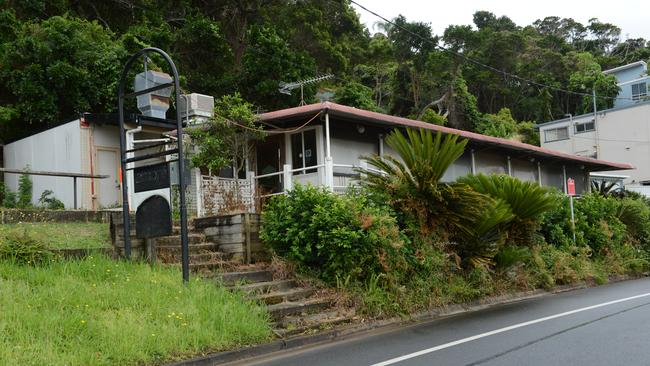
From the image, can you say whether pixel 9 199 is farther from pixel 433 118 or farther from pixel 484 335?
pixel 433 118

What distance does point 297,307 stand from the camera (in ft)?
29.6

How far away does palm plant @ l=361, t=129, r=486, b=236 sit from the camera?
11.5 metres

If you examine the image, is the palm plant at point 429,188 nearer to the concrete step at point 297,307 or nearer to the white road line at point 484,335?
the white road line at point 484,335

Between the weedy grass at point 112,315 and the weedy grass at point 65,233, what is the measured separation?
0.79 meters

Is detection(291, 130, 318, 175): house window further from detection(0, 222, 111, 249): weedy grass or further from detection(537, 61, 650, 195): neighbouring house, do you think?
detection(537, 61, 650, 195): neighbouring house

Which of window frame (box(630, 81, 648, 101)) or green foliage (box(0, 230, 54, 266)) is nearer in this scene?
green foliage (box(0, 230, 54, 266))

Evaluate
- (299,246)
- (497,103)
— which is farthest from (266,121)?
(497,103)

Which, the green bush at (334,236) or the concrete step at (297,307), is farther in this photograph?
the green bush at (334,236)

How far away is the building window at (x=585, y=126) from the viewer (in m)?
40.1

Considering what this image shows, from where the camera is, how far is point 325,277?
10258 millimetres

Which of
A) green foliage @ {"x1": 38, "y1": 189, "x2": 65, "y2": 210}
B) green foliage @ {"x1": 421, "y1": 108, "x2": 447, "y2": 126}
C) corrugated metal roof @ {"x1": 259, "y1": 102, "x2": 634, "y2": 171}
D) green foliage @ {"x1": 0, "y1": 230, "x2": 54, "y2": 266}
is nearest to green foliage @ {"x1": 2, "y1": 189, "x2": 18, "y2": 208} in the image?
green foliage @ {"x1": 38, "y1": 189, "x2": 65, "y2": 210}

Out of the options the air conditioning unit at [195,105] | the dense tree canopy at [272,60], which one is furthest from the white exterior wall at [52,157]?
the air conditioning unit at [195,105]

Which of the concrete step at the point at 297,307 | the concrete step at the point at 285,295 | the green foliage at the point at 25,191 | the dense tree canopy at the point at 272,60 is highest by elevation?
the dense tree canopy at the point at 272,60

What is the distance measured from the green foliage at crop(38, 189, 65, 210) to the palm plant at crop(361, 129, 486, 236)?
34.0 feet
